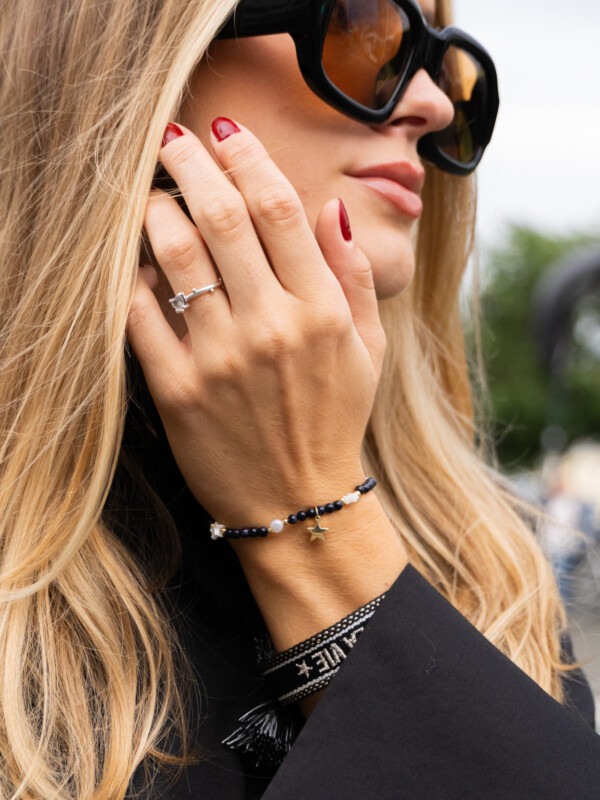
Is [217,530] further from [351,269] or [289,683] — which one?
[351,269]

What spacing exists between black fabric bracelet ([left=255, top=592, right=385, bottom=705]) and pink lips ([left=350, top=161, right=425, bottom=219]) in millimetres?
905

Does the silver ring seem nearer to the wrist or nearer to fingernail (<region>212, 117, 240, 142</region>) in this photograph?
fingernail (<region>212, 117, 240, 142</region>)

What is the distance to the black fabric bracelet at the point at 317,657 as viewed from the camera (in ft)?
4.50

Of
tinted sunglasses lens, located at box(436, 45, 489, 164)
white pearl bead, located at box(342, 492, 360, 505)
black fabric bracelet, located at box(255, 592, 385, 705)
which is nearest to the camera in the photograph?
black fabric bracelet, located at box(255, 592, 385, 705)

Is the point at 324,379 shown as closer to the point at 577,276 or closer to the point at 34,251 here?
the point at 34,251

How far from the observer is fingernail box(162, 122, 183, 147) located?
1.52 metres

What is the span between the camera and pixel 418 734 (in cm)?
127

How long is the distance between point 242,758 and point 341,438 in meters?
0.63

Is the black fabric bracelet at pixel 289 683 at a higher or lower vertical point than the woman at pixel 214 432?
lower

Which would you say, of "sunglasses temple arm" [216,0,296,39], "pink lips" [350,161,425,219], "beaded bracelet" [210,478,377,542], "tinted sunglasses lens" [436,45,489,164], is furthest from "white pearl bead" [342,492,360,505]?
"tinted sunglasses lens" [436,45,489,164]

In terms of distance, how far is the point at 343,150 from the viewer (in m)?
1.71

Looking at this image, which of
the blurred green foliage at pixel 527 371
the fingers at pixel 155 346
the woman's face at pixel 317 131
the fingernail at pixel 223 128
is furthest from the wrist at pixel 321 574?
the blurred green foliage at pixel 527 371

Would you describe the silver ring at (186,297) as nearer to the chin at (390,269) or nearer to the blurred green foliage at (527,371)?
the chin at (390,269)

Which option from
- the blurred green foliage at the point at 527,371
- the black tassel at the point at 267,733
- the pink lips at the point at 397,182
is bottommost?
the blurred green foliage at the point at 527,371
